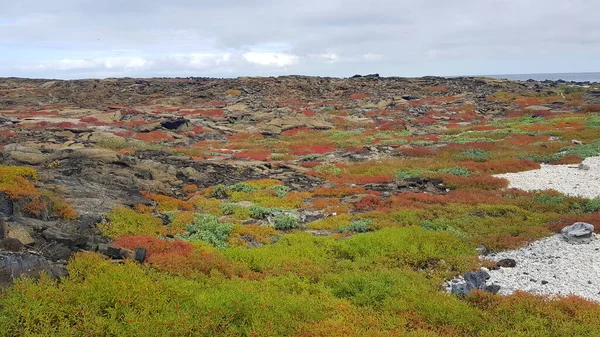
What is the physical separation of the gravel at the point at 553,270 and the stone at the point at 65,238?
34.5 ft

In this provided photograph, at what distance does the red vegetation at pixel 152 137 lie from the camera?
4150cm

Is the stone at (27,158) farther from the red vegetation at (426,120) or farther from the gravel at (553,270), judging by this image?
the red vegetation at (426,120)

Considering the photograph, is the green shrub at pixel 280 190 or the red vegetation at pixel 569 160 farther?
the red vegetation at pixel 569 160

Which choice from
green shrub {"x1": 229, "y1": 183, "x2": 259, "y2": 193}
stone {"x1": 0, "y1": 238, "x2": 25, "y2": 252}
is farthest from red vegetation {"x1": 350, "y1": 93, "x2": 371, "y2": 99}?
stone {"x1": 0, "y1": 238, "x2": 25, "y2": 252}

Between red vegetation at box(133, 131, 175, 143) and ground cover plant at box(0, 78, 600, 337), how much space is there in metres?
0.40

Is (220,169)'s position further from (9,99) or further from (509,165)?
(9,99)

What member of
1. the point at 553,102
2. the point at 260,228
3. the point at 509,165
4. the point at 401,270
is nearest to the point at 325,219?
the point at 260,228

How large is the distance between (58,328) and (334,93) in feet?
271

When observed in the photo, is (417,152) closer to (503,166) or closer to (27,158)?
(503,166)

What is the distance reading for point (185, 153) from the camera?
34.2 metres

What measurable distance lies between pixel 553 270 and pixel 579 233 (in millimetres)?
2851

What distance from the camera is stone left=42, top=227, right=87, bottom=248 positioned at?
10.7 metres

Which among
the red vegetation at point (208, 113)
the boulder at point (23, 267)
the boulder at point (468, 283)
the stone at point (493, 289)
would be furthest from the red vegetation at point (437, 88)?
the boulder at point (23, 267)

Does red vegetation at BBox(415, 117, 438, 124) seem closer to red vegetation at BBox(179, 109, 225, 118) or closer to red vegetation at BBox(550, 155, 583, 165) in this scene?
red vegetation at BBox(550, 155, 583, 165)
